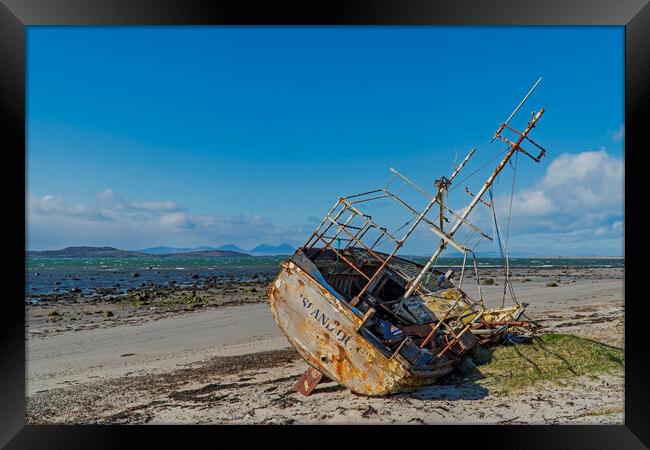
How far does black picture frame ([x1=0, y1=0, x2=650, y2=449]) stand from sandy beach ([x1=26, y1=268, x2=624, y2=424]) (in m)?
0.57

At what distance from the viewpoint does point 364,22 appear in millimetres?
6004

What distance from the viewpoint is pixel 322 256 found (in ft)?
29.7

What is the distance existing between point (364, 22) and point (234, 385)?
6.94 metres

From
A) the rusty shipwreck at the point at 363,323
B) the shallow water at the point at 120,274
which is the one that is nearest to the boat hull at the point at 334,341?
the rusty shipwreck at the point at 363,323

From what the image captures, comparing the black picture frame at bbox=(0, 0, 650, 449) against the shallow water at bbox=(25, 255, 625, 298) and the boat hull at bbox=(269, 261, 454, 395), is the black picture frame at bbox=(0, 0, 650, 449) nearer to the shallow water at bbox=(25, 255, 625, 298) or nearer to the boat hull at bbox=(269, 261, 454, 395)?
the boat hull at bbox=(269, 261, 454, 395)

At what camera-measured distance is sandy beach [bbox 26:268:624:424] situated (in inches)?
269

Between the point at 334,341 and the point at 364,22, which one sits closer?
the point at 364,22

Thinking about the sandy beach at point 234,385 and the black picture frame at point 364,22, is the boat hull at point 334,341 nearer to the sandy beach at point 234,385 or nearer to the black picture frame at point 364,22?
the sandy beach at point 234,385

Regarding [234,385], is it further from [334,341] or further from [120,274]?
[120,274]

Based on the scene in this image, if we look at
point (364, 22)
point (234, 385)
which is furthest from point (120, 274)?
point (364, 22)

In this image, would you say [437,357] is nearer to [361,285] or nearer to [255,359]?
[361,285]

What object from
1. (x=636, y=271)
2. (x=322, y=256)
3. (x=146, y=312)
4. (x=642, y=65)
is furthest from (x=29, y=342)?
(x=642, y=65)

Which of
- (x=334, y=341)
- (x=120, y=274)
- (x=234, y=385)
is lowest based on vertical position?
(x=234, y=385)

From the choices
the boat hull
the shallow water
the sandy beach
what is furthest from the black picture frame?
the shallow water
